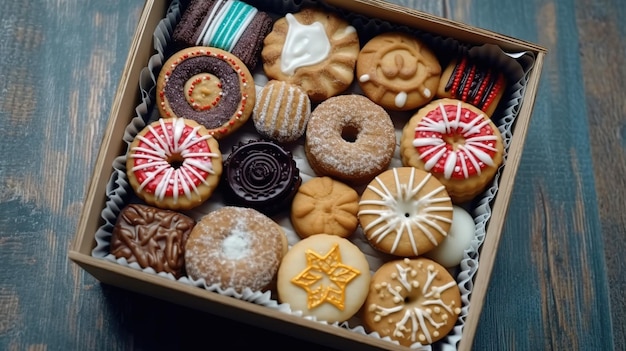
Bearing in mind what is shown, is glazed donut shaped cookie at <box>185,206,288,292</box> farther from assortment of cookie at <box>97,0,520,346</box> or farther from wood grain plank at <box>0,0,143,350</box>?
wood grain plank at <box>0,0,143,350</box>

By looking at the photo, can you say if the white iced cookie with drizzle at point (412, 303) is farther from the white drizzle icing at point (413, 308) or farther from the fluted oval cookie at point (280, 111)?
the fluted oval cookie at point (280, 111)

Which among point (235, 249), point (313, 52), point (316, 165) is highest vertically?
point (313, 52)

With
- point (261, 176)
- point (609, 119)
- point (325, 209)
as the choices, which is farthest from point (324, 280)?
point (609, 119)

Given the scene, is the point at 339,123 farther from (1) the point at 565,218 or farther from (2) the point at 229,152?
(1) the point at 565,218

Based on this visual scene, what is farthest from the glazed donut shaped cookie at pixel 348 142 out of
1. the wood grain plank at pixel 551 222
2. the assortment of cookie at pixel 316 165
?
the wood grain plank at pixel 551 222

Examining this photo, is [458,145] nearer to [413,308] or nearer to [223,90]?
[413,308]

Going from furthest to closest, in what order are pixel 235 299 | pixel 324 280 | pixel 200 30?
pixel 200 30, pixel 324 280, pixel 235 299

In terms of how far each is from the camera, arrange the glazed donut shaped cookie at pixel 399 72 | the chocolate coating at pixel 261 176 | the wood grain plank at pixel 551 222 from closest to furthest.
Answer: the chocolate coating at pixel 261 176
the glazed donut shaped cookie at pixel 399 72
the wood grain plank at pixel 551 222
